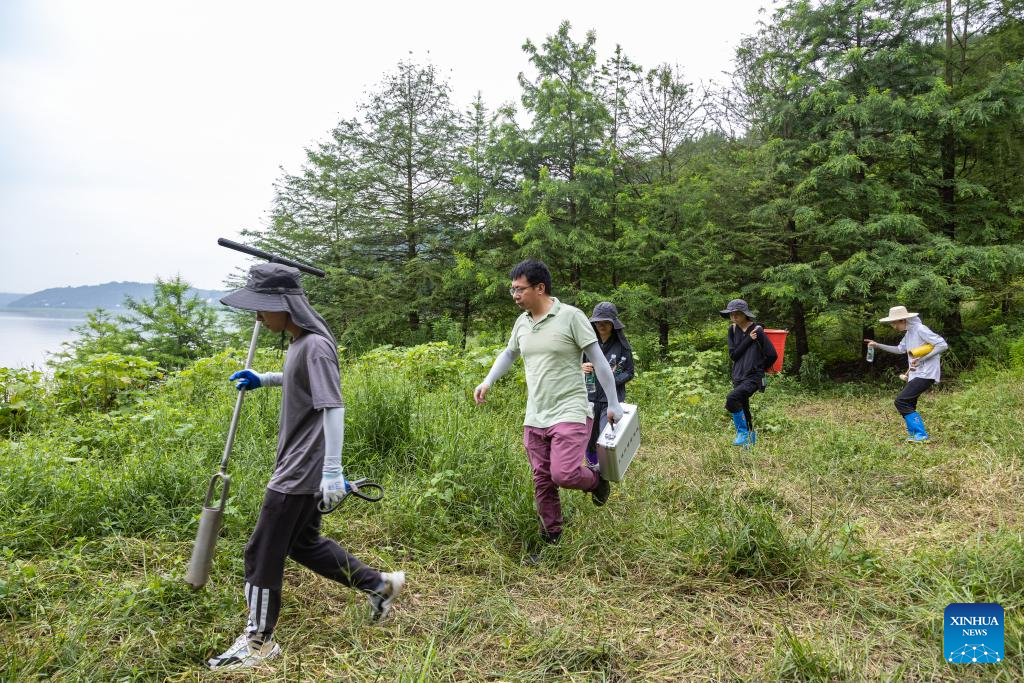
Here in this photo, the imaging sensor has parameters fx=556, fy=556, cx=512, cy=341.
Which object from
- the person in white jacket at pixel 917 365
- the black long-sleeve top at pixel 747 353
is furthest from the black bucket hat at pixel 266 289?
the person in white jacket at pixel 917 365

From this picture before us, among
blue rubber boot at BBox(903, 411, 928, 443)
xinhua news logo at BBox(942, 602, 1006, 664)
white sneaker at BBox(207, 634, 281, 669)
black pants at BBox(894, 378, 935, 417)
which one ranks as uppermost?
black pants at BBox(894, 378, 935, 417)

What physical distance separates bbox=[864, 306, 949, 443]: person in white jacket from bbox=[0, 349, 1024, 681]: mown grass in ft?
3.27

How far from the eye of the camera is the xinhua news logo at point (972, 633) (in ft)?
8.34

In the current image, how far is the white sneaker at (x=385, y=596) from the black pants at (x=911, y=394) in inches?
265

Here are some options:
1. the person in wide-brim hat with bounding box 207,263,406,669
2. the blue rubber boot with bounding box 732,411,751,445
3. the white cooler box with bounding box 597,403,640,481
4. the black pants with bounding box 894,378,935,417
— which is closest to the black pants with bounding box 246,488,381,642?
the person in wide-brim hat with bounding box 207,263,406,669

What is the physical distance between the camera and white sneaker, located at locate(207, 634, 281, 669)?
2.60 meters

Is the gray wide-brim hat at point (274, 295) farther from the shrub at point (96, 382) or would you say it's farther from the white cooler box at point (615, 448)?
the shrub at point (96, 382)

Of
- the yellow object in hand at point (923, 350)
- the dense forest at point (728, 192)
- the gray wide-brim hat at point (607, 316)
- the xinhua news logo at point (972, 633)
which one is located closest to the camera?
the xinhua news logo at point (972, 633)

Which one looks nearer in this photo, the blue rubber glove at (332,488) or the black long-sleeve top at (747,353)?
the blue rubber glove at (332,488)

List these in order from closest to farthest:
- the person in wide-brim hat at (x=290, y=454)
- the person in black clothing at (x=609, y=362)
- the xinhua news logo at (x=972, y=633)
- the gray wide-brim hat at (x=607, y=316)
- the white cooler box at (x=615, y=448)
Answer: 1. the xinhua news logo at (x=972, y=633)
2. the person in wide-brim hat at (x=290, y=454)
3. the white cooler box at (x=615, y=448)
4. the person in black clothing at (x=609, y=362)
5. the gray wide-brim hat at (x=607, y=316)

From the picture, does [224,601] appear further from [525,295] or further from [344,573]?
[525,295]

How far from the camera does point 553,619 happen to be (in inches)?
120

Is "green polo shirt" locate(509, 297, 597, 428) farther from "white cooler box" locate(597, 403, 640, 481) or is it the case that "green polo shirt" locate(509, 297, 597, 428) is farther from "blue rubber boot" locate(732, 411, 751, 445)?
"blue rubber boot" locate(732, 411, 751, 445)

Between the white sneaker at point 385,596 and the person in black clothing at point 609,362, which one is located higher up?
the person in black clothing at point 609,362
